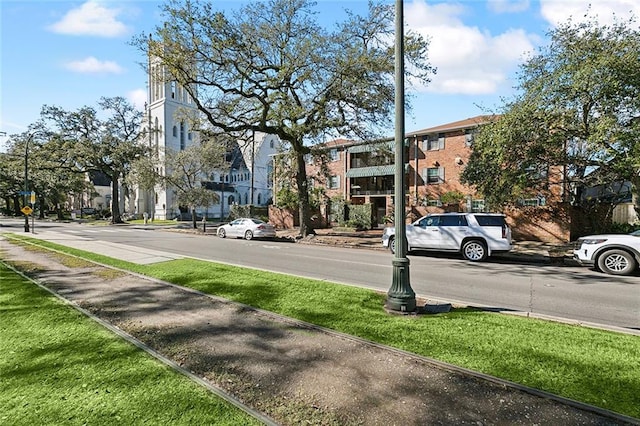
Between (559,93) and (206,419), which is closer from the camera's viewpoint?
(206,419)

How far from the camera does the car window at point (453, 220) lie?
13961 mm

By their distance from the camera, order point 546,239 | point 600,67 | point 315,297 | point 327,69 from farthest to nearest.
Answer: point 546,239 → point 327,69 → point 600,67 → point 315,297

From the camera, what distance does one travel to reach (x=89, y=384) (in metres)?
3.44

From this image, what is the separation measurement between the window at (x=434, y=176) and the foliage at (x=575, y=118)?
12.6m

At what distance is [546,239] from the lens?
20.2m

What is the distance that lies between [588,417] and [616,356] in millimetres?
1586

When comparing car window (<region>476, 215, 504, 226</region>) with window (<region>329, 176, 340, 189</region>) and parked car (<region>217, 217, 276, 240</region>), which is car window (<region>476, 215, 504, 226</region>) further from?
window (<region>329, 176, 340, 189</region>)

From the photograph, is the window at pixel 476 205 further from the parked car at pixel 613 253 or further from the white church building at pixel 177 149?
the white church building at pixel 177 149

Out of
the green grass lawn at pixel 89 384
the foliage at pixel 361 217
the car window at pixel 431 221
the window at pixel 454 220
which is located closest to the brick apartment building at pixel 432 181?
the foliage at pixel 361 217

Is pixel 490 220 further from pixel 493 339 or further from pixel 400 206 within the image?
pixel 493 339

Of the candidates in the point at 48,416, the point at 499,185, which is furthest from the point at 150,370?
the point at 499,185

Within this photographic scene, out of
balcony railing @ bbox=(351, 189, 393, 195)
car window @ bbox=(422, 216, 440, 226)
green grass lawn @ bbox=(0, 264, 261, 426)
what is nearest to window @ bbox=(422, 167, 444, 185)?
balcony railing @ bbox=(351, 189, 393, 195)

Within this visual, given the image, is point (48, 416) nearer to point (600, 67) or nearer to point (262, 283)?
point (262, 283)

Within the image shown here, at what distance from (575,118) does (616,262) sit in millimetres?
6994
